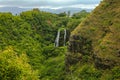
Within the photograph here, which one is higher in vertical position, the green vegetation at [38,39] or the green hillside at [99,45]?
the green hillside at [99,45]

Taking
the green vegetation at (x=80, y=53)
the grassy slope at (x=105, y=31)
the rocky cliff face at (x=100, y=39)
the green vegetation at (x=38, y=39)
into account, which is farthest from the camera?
the green vegetation at (x=38, y=39)

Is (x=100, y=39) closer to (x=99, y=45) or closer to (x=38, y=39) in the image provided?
(x=99, y=45)

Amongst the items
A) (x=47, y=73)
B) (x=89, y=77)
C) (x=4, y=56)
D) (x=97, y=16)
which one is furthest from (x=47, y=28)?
(x=4, y=56)

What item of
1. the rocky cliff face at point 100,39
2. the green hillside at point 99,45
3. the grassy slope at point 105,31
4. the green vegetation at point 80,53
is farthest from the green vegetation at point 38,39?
the grassy slope at point 105,31

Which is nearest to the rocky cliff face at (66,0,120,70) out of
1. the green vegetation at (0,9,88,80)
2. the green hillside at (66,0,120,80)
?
the green hillside at (66,0,120,80)

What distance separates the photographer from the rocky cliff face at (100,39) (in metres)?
47.1

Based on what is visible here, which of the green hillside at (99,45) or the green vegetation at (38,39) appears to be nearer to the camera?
the green hillside at (99,45)

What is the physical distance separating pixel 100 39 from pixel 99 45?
2.29 meters

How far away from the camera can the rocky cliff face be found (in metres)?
47.1

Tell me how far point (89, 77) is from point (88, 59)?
14.5 feet

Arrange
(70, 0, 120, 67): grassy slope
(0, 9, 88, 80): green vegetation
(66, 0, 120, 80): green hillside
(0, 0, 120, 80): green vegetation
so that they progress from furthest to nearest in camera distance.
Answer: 1. (0, 9, 88, 80): green vegetation
2. (70, 0, 120, 67): grassy slope
3. (66, 0, 120, 80): green hillside
4. (0, 0, 120, 80): green vegetation

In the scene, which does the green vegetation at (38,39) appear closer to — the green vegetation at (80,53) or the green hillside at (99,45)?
the green vegetation at (80,53)

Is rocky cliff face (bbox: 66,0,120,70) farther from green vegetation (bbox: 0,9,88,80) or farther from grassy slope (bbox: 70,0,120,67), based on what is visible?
green vegetation (bbox: 0,9,88,80)

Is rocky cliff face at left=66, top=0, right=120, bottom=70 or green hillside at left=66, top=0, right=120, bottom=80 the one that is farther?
rocky cliff face at left=66, top=0, right=120, bottom=70
